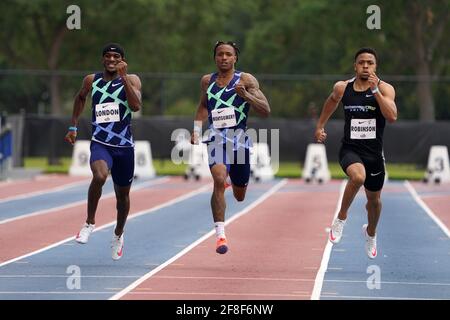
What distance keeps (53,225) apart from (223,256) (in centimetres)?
504

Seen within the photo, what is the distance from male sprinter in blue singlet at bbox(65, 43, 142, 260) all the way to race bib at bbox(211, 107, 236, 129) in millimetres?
817

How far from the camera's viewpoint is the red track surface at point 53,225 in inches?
596

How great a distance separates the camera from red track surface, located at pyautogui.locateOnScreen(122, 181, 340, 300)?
35.4 ft

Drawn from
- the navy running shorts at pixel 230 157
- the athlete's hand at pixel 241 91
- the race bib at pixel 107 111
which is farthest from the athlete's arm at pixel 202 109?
the race bib at pixel 107 111

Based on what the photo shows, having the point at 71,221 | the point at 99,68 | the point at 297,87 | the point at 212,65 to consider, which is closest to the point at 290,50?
the point at 212,65

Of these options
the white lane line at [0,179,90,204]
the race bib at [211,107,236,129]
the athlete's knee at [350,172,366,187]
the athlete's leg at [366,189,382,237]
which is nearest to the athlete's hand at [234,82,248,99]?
the race bib at [211,107,236,129]

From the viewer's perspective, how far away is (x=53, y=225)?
1852cm

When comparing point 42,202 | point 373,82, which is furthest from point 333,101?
point 42,202

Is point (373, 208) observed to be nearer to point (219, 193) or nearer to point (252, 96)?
point (219, 193)

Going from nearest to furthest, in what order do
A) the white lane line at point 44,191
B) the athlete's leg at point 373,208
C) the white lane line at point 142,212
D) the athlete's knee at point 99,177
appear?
the athlete's knee at point 99,177
the athlete's leg at point 373,208
the white lane line at point 142,212
the white lane line at point 44,191

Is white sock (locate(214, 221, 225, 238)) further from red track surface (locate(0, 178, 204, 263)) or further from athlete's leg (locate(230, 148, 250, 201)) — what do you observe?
red track surface (locate(0, 178, 204, 263))

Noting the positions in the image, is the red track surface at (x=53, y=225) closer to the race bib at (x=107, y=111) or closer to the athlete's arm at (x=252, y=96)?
the race bib at (x=107, y=111)
